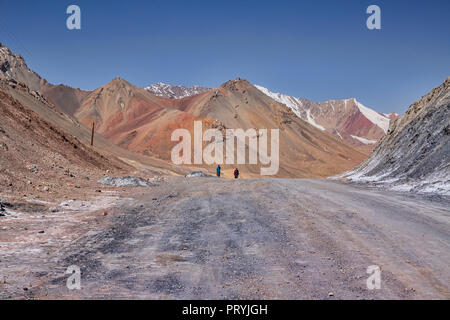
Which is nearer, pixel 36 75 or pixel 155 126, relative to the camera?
pixel 155 126

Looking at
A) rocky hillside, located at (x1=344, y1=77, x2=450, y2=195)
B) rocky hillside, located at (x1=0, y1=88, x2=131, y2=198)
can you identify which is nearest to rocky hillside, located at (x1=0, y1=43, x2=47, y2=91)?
rocky hillside, located at (x1=0, y1=88, x2=131, y2=198)

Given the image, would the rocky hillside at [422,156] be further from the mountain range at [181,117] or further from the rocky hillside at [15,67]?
the rocky hillside at [15,67]

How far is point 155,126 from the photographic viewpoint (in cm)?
8581

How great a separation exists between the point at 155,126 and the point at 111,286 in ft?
273

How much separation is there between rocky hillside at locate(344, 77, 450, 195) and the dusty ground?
5233 mm

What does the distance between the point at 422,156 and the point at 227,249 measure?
1676 centimetres

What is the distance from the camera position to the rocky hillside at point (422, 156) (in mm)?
16547

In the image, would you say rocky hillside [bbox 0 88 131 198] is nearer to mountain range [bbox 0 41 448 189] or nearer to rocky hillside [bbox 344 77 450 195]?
rocky hillside [bbox 344 77 450 195]

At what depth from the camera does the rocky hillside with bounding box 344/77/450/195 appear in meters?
16.5

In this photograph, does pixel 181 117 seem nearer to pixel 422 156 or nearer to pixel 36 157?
pixel 36 157
